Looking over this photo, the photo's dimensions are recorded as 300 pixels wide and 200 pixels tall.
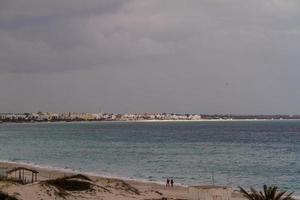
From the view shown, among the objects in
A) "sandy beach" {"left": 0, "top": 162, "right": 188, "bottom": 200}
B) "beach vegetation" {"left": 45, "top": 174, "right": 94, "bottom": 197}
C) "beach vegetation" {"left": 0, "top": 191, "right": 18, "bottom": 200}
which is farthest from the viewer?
"beach vegetation" {"left": 45, "top": 174, "right": 94, "bottom": 197}

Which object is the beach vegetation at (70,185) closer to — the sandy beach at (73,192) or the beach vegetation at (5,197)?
the sandy beach at (73,192)

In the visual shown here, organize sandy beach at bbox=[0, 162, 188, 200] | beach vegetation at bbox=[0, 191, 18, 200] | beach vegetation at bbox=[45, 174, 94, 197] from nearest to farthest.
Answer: beach vegetation at bbox=[0, 191, 18, 200] < sandy beach at bbox=[0, 162, 188, 200] < beach vegetation at bbox=[45, 174, 94, 197]

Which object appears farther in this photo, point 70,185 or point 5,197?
point 70,185

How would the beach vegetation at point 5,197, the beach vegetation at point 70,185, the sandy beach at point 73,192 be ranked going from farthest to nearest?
the beach vegetation at point 70,185 → the sandy beach at point 73,192 → the beach vegetation at point 5,197

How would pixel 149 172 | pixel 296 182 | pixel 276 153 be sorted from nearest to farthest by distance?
pixel 296 182
pixel 149 172
pixel 276 153

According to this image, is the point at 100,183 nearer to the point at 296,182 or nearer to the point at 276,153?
the point at 296,182

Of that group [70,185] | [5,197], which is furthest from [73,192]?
[5,197]

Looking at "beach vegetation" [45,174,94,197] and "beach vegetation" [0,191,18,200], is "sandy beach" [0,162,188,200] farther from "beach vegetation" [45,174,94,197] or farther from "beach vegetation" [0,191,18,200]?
"beach vegetation" [0,191,18,200]

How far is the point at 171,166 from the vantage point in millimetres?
83875

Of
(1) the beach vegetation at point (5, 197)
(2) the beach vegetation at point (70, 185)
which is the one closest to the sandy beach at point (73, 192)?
(2) the beach vegetation at point (70, 185)

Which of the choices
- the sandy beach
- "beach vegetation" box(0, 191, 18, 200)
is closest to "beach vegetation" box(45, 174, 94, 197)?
the sandy beach

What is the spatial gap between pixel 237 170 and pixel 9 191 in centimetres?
4890

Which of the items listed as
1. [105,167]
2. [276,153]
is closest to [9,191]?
[105,167]

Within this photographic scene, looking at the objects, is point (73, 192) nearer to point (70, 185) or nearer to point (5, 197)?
point (70, 185)
